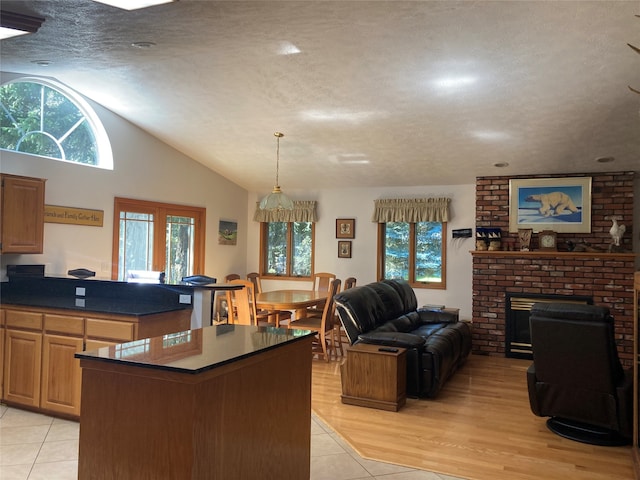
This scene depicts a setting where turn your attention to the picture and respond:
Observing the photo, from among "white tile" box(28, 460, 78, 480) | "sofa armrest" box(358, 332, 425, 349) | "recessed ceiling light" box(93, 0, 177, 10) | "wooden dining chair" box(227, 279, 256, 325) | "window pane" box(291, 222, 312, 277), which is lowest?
"white tile" box(28, 460, 78, 480)

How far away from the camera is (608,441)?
371cm

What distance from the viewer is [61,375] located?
3975 mm

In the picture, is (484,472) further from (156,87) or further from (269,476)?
(156,87)

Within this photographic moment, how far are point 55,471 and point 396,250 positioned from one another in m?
5.74

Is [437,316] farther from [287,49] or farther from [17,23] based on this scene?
[17,23]

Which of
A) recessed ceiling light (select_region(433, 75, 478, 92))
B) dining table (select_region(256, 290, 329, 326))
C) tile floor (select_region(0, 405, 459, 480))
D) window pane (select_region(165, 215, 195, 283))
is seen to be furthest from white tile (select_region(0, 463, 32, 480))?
recessed ceiling light (select_region(433, 75, 478, 92))

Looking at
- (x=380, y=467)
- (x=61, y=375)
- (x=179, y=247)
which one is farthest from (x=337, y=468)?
(x=179, y=247)

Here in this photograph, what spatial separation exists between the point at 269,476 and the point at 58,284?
133 inches

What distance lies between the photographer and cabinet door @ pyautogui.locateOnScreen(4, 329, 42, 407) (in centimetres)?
409

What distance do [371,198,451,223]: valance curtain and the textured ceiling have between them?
476 millimetres

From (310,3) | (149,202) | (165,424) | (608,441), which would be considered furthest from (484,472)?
(149,202)

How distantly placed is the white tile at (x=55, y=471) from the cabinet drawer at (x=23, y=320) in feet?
4.21

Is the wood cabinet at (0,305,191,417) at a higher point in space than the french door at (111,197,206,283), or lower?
lower

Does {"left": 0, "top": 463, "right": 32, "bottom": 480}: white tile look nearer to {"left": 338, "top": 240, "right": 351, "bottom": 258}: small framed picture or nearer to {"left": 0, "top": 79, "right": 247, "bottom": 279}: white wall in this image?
{"left": 0, "top": 79, "right": 247, "bottom": 279}: white wall
